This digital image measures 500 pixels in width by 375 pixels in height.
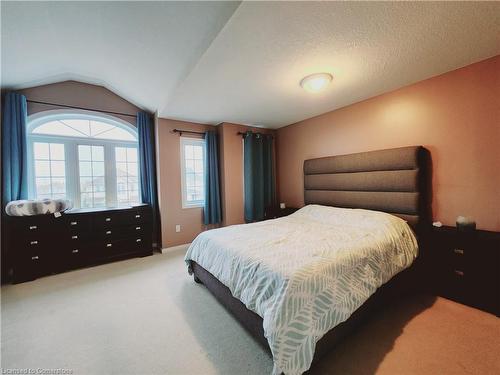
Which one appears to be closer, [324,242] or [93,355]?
[93,355]

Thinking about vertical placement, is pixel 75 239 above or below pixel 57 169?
below

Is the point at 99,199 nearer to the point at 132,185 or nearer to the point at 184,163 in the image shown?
the point at 132,185

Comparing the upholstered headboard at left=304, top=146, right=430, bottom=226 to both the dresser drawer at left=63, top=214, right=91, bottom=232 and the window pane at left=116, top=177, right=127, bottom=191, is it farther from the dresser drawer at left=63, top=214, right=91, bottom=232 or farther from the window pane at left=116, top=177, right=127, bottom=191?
the dresser drawer at left=63, top=214, right=91, bottom=232

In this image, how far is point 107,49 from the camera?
86.7 inches

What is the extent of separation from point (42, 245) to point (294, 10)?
3781 mm

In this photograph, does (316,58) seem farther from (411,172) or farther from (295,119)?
(295,119)

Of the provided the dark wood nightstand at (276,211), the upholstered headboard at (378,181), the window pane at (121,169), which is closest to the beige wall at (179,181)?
the dark wood nightstand at (276,211)

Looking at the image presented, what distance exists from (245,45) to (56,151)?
3339 mm

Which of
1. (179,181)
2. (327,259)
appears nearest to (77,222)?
(179,181)

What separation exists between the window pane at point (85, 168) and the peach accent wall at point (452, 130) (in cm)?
416

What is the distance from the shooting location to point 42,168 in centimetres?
303

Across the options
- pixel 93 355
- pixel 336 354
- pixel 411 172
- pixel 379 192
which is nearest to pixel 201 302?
pixel 93 355

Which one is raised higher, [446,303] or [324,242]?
[324,242]

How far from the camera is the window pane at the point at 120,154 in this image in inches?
140
